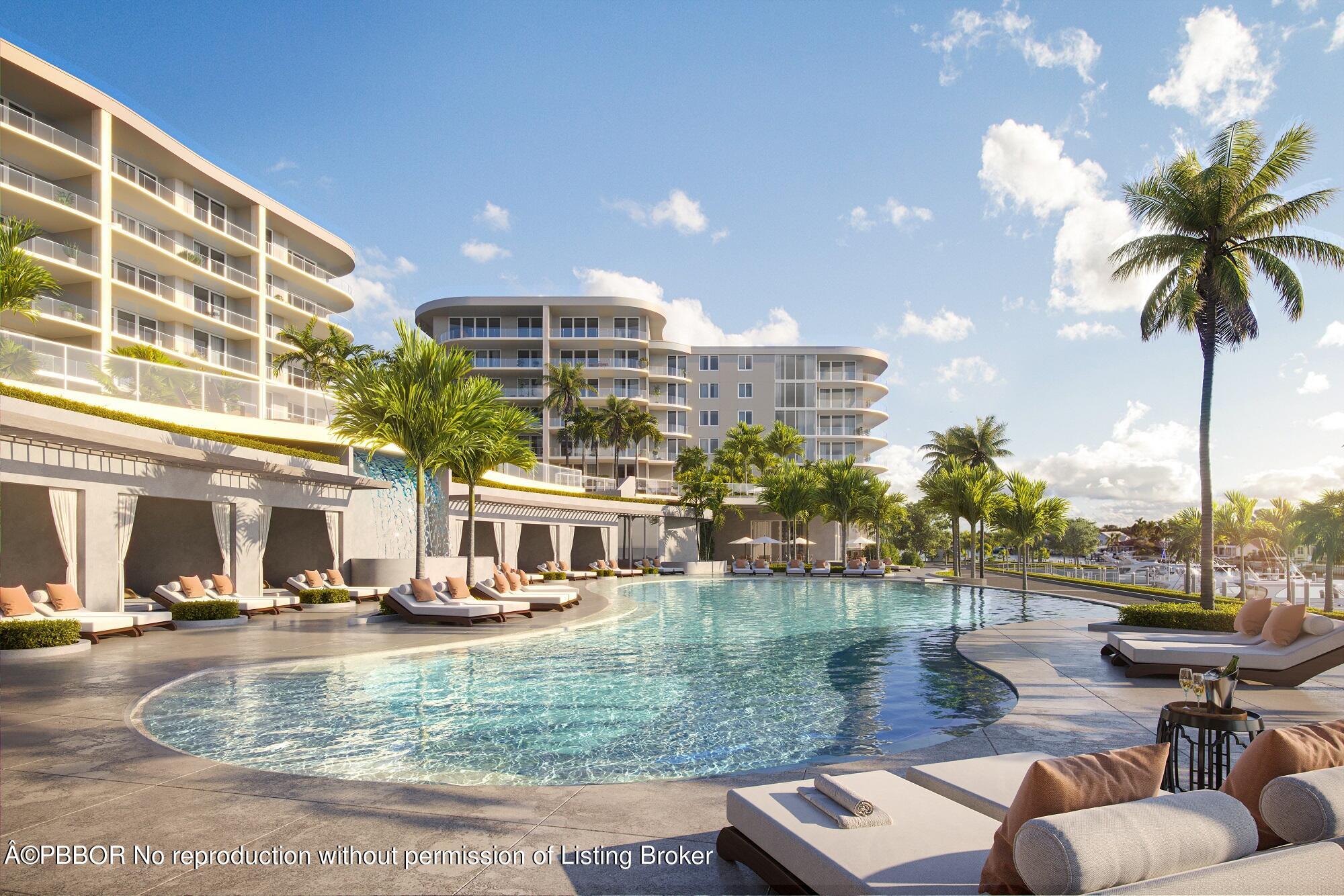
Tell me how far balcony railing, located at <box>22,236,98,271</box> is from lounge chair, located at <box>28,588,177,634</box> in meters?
23.8

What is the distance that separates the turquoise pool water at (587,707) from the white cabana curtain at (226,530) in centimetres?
1064

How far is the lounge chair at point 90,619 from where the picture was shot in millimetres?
13773

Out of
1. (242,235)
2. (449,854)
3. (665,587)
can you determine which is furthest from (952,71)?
(242,235)

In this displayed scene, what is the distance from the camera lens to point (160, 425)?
18781 millimetres

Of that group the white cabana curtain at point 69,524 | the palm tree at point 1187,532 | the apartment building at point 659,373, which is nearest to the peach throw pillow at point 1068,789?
the white cabana curtain at point 69,524

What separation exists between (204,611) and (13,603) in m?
3.47

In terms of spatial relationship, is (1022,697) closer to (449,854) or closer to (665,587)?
(449,854)

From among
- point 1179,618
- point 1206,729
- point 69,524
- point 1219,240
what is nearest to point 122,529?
point 69,524

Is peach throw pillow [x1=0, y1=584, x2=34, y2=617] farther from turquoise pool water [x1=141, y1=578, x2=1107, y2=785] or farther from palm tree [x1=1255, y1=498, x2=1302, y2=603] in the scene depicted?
palm tree [x1=1255, y1=498, x2=1302, y2=603]

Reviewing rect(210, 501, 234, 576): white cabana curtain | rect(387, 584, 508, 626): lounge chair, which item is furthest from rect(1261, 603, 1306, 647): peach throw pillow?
rect(210, 501, 234, 576): white cabana curtain

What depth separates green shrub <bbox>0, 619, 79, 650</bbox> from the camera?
12172 mm

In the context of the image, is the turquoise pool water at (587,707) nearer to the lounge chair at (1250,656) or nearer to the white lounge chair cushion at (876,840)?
the lounge chair at (1250,656)

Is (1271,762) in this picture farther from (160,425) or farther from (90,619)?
(160,425)

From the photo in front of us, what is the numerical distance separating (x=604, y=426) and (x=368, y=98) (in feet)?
141
